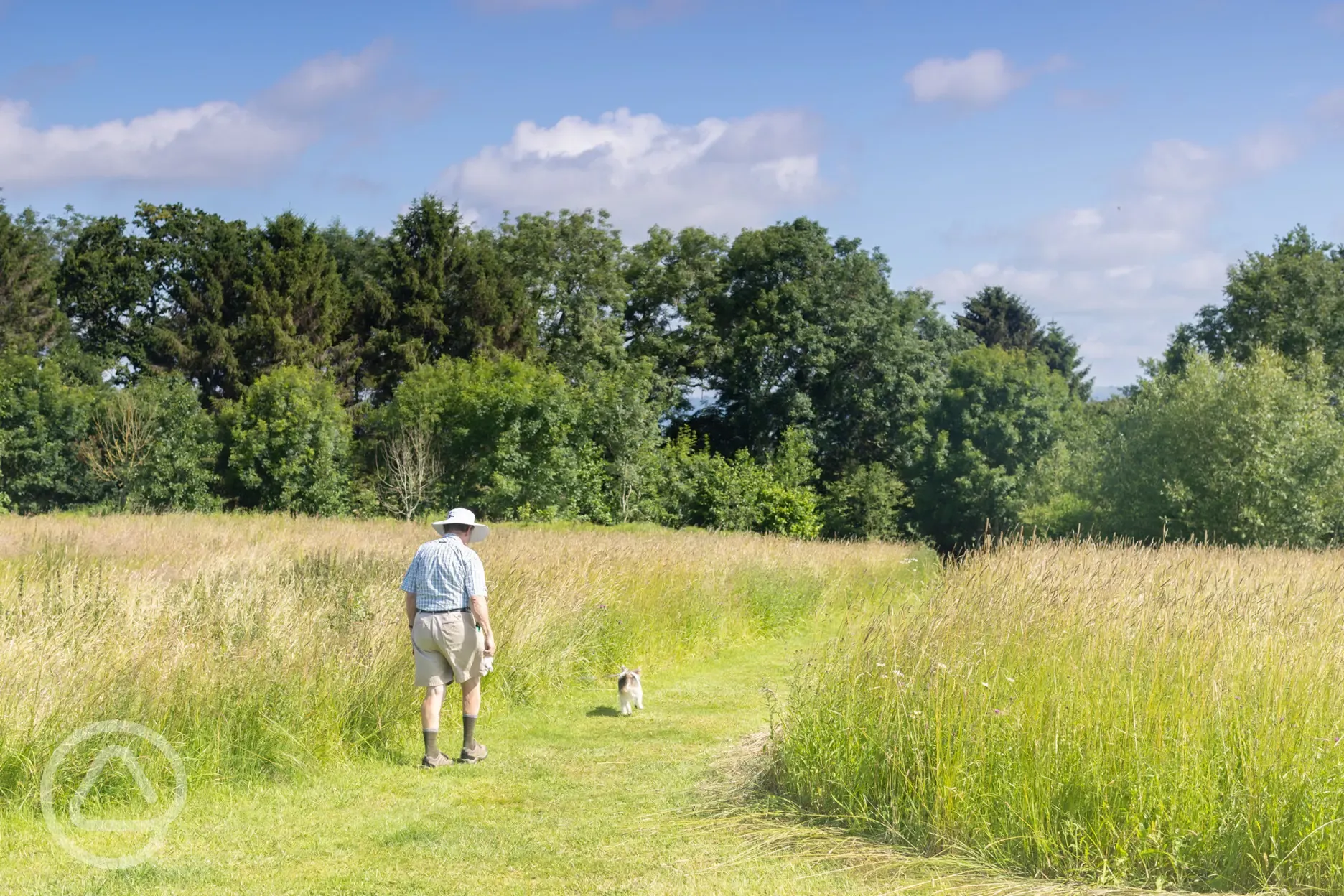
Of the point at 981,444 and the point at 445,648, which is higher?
the point at 981,444

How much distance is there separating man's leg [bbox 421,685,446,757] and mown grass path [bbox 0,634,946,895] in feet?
0.61

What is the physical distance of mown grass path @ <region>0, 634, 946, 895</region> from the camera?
18.6ft

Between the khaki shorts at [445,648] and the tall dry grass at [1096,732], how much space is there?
2.42 m

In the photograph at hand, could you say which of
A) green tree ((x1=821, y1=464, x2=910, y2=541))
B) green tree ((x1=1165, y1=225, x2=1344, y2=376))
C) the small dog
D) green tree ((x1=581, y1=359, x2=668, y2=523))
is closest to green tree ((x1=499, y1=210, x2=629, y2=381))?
green tree ((x1=581, y1=359, x2=668, y2=523))

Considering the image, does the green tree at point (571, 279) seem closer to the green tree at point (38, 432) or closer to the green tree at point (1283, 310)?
the green tree at point (38, 432)

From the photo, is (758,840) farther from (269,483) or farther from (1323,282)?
(1323,282)

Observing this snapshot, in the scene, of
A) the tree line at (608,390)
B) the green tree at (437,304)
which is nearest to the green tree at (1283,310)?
the tree line at (608,390)

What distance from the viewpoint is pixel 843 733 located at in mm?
6902

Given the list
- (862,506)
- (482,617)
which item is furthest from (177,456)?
(482,617)

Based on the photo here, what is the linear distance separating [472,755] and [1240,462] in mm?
26447

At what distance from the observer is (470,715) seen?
8391 millimetres

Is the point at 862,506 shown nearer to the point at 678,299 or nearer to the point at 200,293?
the point at 678,299

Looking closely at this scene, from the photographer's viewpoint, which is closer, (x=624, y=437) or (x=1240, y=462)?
(x=1240, y=462)

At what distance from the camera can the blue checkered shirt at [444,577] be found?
323 inches
